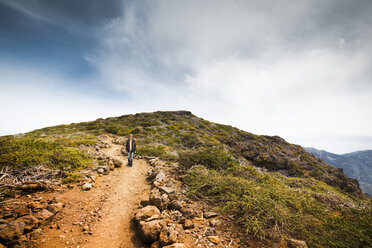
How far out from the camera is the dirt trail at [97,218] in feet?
10.0

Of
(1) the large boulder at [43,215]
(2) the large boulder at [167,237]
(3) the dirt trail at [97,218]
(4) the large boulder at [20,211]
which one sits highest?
(4) the large boulder at [20,211]

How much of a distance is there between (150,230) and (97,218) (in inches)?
73.7

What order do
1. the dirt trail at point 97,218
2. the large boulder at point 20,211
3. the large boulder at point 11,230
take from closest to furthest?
1. the large boulder at point 11,230
2. the dirt trail at point 97,218
3. the large boulder at point 20,211

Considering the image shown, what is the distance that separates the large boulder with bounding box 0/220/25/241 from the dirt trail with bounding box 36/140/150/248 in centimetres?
39

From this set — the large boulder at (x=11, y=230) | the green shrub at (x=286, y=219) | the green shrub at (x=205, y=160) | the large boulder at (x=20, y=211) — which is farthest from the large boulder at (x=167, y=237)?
the green shrub at (x=205, y=160)

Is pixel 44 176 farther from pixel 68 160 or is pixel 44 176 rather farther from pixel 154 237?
pixel 154 237

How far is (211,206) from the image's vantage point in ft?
14.3

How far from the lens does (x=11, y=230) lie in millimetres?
2645

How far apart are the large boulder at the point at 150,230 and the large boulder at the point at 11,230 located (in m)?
2.29

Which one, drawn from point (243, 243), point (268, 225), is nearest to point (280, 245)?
point (268, 225)

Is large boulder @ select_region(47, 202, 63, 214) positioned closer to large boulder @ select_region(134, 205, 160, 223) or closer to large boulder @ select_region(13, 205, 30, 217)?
large boulder @ select_region(13, 205, 30, 217)

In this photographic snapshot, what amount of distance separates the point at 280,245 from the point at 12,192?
7.00 m

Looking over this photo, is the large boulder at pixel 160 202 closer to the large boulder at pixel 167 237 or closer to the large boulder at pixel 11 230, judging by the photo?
the large boulder at pixel 167 237

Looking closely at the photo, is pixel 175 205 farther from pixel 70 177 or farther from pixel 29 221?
pixel 70 177
